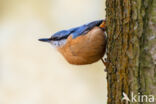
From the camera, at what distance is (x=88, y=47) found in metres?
1.79

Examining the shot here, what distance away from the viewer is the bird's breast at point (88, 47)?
175cm

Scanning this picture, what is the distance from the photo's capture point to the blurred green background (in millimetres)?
3941

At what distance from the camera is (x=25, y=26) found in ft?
14.1

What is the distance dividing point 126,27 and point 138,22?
0.07 m

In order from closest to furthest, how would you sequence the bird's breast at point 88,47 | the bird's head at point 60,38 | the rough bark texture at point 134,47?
the rough bark texture at point 134,47 < the bird's breast at point 88,47 < the bird's head at point 60,38

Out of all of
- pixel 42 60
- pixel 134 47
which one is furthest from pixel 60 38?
pixel 42 60

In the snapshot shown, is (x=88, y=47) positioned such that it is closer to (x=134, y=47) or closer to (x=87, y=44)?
(x=87, y=44)

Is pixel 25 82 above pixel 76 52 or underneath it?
underneath

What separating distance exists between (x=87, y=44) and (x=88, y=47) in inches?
0.8

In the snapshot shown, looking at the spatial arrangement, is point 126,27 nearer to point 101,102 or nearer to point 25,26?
point 101,102

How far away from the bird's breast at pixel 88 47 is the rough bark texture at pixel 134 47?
12.0 inches

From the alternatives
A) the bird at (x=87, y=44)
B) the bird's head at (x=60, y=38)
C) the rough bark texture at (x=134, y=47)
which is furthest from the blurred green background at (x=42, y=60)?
the rough bark texture at (x=134, y=47)

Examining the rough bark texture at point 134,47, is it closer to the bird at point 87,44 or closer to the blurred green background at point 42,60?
the bird at point 87,44

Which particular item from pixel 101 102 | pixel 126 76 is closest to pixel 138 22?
pixel 126 76
